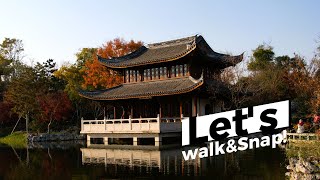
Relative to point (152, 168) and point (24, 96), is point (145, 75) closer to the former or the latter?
point (24, 96)

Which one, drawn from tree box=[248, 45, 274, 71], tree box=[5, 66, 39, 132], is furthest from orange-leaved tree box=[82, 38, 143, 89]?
tree box=[248, 45, 274, 71]

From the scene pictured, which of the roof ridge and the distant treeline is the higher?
the roof ridge

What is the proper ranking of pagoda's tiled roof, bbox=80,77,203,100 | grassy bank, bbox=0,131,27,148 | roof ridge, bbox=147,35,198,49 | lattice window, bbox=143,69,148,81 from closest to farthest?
pagoda's tiled roof, bbox=80,77,203,100 < lattice window, bbox=143,69,148,81 < roof ridge, bbox=147,35,198,49 < grassy bank, bbox=0,131,27,148

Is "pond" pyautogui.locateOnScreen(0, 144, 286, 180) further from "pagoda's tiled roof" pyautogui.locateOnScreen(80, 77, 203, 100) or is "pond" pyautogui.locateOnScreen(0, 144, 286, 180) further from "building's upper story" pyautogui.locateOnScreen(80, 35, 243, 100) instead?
"building's upper story" pyautogui.locateOnScreen(80, 35, 243, 100)

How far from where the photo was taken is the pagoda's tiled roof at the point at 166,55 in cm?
2925

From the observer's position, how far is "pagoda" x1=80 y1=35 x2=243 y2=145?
25844 millimetres

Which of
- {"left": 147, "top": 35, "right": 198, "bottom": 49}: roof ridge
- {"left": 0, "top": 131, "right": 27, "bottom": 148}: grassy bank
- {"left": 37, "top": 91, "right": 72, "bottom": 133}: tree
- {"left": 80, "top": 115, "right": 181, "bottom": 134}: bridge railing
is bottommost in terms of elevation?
{"left": 0, "top": 131, "right": 27, "bottom": 148}: grassy bank

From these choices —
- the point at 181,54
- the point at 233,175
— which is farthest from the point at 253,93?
the point at 233,175

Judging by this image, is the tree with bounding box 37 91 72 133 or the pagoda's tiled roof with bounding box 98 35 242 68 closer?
the pagoda's tiled roof with bounding box 98 35 242 68

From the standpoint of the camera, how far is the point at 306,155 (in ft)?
35.8

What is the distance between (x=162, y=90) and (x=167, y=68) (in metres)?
3.13

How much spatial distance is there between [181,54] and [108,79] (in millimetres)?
12841

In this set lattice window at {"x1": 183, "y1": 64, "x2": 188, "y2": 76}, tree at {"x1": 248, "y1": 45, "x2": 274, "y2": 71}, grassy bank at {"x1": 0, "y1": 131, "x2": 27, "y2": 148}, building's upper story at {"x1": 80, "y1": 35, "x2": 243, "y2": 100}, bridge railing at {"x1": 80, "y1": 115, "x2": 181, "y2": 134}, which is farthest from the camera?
tree at {"x1": 248, "y1": 45, "x2": 274, "y2": 71}

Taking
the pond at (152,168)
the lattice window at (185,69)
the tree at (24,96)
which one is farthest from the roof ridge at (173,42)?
the pond at (152,168)
